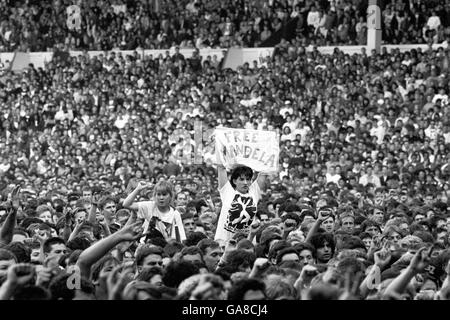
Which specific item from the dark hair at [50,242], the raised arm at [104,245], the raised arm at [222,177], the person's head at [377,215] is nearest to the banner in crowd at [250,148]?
the raised arm at [222,177]

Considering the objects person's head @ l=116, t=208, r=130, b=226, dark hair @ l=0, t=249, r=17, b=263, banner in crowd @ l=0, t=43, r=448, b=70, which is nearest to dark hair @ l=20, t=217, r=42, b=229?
person's head @ l=116, t=208, r=130, b=226

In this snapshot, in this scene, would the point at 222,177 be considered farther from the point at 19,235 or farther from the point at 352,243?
the point at 19,235

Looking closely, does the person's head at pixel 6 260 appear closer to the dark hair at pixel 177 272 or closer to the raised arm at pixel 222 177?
the dark hair at pixel 177 272

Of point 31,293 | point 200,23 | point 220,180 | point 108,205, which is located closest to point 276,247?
point 220,180

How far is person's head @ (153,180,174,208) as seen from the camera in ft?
39.5

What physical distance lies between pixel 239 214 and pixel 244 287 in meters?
4.95

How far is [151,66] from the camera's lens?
31.9 meters

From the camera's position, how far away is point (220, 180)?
1262cm

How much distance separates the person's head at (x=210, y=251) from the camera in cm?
1056

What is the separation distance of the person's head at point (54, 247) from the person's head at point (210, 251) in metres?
1.05

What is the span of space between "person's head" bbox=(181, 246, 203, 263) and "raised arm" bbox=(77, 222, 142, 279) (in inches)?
50.6

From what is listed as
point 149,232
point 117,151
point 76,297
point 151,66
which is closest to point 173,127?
point 117,151

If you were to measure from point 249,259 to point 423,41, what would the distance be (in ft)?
67.4

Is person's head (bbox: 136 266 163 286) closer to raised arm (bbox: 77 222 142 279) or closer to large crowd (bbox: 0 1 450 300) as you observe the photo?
large crowd (bbox: 0 1 450 300)
